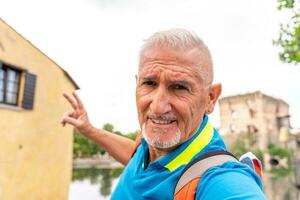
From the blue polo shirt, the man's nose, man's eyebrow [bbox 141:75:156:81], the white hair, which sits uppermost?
the white hair

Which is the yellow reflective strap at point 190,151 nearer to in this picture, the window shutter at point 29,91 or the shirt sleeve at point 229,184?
the shirt sleeve at point 229,184

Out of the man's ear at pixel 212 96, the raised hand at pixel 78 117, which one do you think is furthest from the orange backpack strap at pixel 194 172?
the raised hand at pixel 78 117

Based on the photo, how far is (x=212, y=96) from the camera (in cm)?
154

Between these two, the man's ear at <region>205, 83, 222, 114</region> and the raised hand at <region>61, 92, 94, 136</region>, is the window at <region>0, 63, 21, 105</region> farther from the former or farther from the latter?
the man's ear at <region>205, 83, 222, 114</region>

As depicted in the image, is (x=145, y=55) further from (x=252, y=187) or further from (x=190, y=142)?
(x=252, y=187)

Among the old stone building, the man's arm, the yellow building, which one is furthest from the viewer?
the old stone building

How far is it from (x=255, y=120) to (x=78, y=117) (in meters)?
43.6

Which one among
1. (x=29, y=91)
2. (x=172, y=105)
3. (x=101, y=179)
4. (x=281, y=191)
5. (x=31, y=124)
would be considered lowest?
(x=101, y=179)

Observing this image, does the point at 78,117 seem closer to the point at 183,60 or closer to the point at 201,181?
the point at 183,60

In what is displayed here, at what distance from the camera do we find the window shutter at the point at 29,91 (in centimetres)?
838

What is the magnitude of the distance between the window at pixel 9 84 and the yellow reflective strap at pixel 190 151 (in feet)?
24.6

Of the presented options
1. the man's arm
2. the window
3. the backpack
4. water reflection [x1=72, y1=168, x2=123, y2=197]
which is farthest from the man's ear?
water reflection [x1=72, y1=168, x2=123, y2=197]

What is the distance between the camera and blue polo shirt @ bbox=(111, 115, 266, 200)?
1026 mm

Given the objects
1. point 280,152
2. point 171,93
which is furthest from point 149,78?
point 280,152
